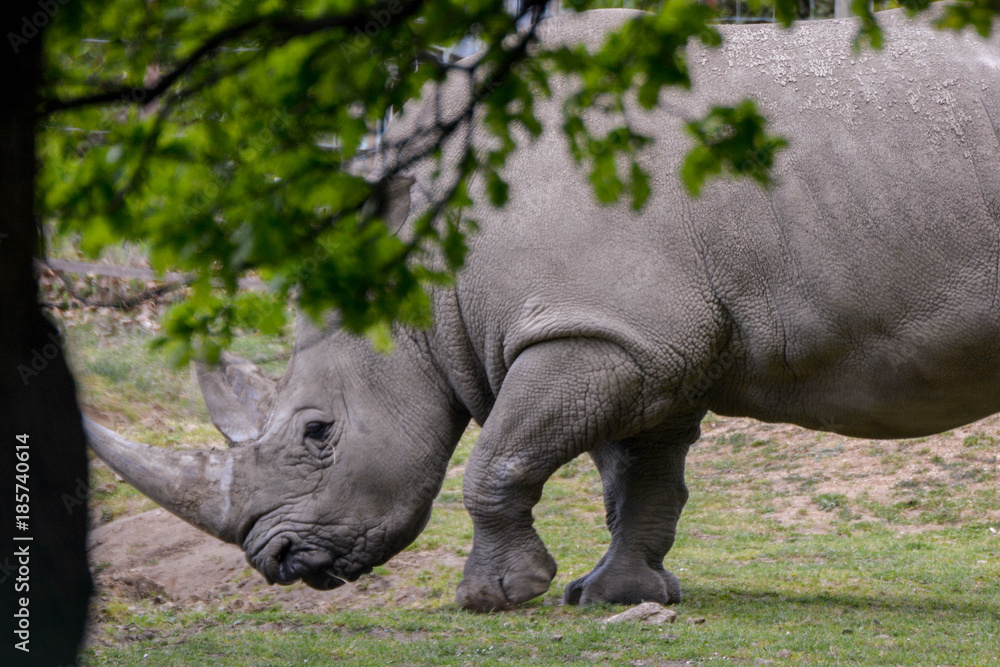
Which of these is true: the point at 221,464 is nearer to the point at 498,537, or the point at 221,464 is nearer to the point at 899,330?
the point at 498,537

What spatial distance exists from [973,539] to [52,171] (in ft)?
26.2

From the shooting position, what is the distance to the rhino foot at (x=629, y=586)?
6656 mm

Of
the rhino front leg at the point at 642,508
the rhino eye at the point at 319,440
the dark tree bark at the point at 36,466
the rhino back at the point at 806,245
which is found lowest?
the rhino front leg at the point at 642,508

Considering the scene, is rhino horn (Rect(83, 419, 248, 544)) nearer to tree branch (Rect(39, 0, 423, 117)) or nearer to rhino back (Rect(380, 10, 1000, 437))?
rhino back (Rect(380, 10, 1000, 437))

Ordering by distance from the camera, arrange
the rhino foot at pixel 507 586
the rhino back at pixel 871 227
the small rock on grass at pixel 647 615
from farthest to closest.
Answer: the rhino foot at pixel 507 586 < the small rock on grass at pixel 647 615 < the rhino back at pixel 871 227

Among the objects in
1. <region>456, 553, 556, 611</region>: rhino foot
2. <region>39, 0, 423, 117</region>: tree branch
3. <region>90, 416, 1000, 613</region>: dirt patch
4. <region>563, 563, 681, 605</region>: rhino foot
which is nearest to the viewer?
<region>39, 0, 423, 117</region>: tree branch

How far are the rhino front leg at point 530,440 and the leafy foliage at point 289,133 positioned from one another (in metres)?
3.05

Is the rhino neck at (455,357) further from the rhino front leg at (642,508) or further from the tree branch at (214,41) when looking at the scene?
the tree branch at (214,41)

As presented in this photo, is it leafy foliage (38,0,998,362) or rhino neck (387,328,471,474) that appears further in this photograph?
rhino neck (387,328,471,474)

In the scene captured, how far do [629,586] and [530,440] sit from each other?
1.29 metres

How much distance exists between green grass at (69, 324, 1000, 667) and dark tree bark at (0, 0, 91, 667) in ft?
8.63

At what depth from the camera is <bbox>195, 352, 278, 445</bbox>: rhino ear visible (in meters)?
6.52

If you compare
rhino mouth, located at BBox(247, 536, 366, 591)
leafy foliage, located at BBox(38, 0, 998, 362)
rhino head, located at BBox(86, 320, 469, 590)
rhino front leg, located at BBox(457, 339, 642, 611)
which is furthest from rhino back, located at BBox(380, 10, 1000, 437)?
leafy foliage, located at BBox(38, 0, 998, 362)

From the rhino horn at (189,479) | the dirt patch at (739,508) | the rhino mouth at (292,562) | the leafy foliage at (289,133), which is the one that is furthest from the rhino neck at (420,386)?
the leafy foliage at (289,133)
